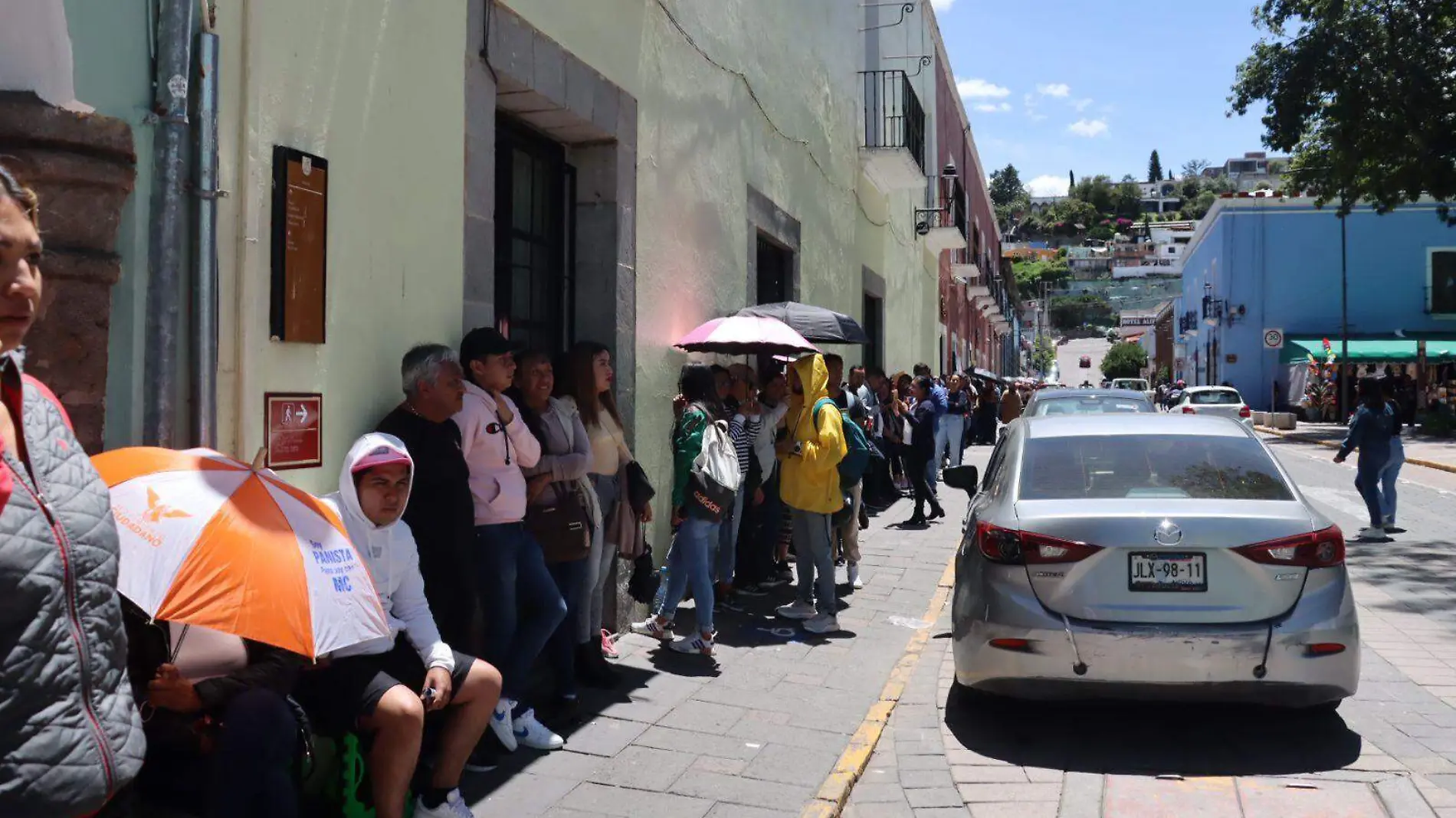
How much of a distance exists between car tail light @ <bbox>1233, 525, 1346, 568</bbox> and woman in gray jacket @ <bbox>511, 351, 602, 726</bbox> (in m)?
2.95

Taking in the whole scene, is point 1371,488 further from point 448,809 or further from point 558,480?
point 448,809

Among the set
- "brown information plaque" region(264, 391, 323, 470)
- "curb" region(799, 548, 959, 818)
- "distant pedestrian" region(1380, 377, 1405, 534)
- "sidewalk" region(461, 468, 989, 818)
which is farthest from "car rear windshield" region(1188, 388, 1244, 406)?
"brown information plaque" region(264, 391, 323, 470)

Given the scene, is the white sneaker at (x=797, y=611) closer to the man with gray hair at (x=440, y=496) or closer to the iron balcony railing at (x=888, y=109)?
the man with gray hair at (x=440, y=496)

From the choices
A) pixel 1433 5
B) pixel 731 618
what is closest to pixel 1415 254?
pixel 1433 5

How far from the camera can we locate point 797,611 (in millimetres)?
7688

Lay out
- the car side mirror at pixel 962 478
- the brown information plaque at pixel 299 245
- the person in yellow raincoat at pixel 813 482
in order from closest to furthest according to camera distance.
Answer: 1. the brown information plaque at pixel 299 245
2. the car side mirror at pixel 962 478
3. the person in yellow raincoat at pixel 813 482

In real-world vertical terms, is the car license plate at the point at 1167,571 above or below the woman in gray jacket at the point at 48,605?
below

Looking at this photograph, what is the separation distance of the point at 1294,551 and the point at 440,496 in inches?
140

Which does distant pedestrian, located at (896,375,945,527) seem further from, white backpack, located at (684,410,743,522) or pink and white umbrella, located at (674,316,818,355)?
white backpack, located at (684,410,743,522)

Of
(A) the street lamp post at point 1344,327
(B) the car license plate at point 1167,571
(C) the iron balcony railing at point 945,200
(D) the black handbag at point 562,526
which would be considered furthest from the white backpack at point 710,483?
(A) the street lamp post at point 1344,327

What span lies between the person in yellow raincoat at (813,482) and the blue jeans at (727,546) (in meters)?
0.56

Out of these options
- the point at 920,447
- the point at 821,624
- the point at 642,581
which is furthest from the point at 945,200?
the point at 642,581

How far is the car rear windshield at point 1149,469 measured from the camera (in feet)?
17.6

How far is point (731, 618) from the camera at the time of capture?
788 centimetres
